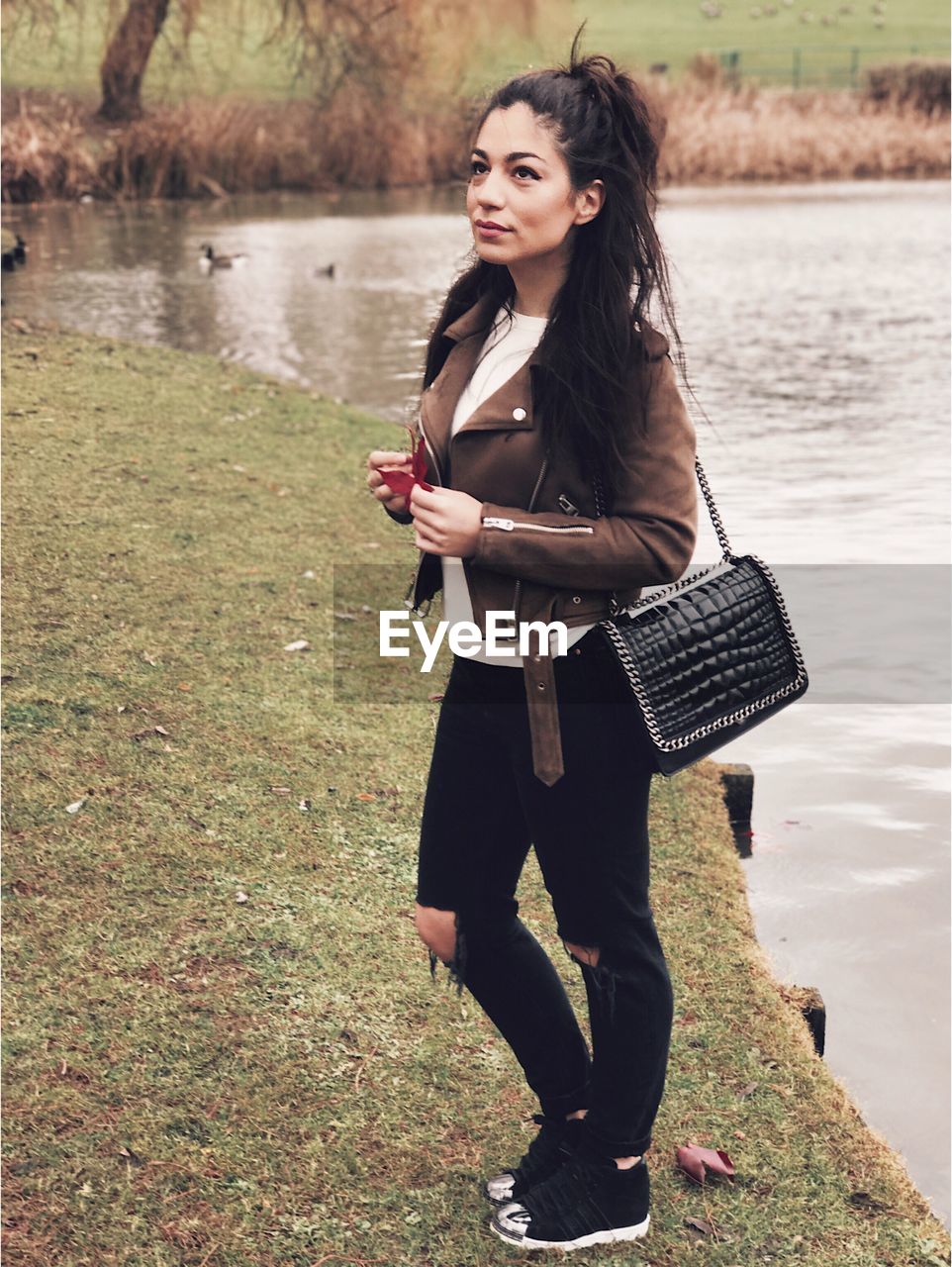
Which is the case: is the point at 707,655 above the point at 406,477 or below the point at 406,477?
below

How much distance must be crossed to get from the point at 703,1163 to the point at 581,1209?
0.41 m

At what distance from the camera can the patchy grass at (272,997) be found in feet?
10.3

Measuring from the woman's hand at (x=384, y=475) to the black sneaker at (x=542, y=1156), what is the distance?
1294 millimetres

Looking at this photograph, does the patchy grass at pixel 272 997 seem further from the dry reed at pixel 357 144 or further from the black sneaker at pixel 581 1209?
the dry reed at pixel 357 144

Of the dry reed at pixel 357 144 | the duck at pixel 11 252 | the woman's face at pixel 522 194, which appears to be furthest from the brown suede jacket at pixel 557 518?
the dry reed at pixel 357 144

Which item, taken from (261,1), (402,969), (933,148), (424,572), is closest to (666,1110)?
(402,969)

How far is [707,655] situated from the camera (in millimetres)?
2607

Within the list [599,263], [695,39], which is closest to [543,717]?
[599,263]

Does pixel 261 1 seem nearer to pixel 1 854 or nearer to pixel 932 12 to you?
pixel 1 854

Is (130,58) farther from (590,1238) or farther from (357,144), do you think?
(590,1238)

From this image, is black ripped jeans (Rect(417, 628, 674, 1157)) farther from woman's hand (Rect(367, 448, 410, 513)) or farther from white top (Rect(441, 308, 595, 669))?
woman's hand (Rect(367, 448, 410, 513))

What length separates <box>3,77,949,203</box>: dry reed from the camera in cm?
2202

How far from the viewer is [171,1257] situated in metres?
2.99

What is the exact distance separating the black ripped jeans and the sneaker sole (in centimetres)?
24
